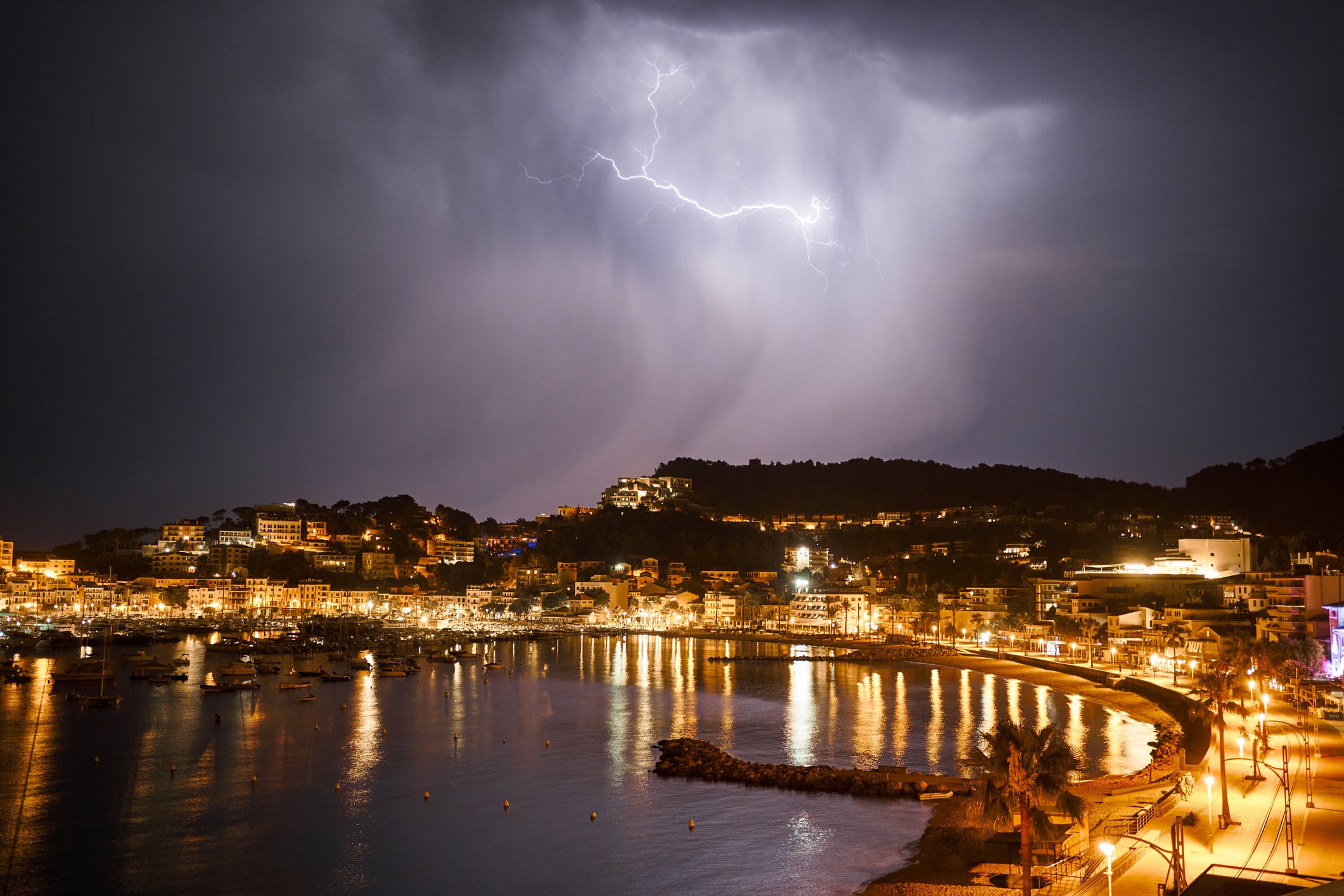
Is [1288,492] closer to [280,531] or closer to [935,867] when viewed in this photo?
[935,867]

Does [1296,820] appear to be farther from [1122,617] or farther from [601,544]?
[601,544]

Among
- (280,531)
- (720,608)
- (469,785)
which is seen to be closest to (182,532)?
(280,531)

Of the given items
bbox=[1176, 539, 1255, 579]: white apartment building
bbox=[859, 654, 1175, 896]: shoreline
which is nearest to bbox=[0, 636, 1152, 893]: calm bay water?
bbox=[859, 654, 1175, 896]: shoreline

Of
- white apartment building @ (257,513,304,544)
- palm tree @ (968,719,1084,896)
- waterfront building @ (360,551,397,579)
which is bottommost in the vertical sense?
palm tree @ (968,719,1084,896)

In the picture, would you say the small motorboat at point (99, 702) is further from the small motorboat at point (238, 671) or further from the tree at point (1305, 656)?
the tree at point (1305, 656)

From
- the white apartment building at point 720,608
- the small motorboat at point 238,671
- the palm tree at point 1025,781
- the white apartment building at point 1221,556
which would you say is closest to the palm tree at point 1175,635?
the white apartment building at point 1221,556

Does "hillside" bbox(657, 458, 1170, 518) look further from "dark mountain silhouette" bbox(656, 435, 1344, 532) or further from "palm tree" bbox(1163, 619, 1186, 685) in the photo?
"palm tree" bbox(1163, 619, 1186, 685)

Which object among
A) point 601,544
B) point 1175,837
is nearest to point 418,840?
point 1175,837
